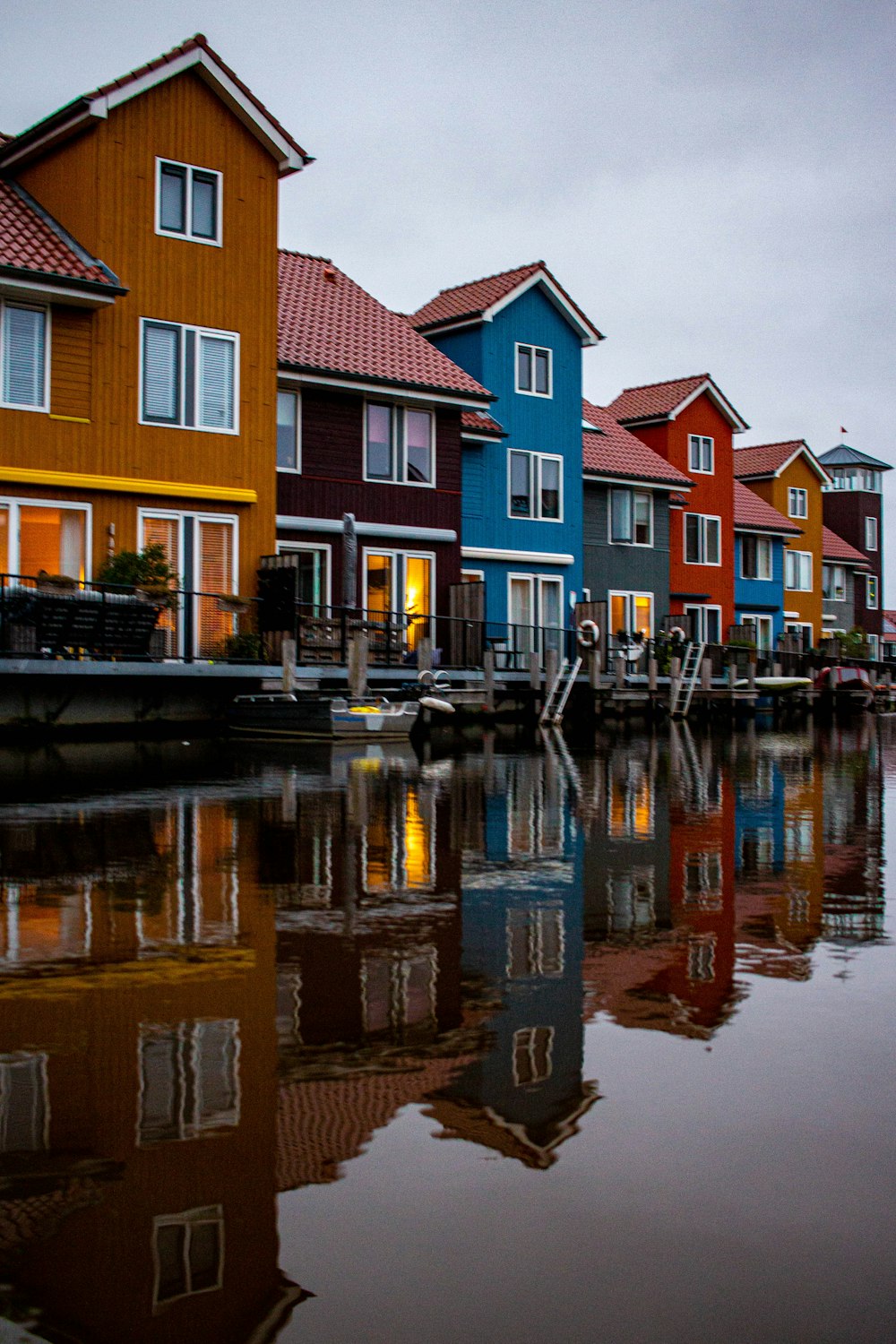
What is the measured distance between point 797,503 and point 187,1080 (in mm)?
63412

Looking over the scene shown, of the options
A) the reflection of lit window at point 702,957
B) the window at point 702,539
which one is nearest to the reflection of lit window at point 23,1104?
the reflection of lit window at point 702,957

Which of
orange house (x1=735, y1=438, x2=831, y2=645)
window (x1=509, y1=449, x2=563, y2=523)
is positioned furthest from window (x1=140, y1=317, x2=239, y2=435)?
orange house (x1=735, y1=438, x2=831, y2=645)

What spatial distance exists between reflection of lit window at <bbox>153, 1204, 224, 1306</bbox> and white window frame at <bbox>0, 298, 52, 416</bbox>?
24.2 meters

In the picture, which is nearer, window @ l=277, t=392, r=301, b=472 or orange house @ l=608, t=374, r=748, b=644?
window @ l=277, t=392, r=301, b=472

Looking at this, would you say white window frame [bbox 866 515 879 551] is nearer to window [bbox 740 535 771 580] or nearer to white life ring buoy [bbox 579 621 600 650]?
window [bbox 740 535 771 580]

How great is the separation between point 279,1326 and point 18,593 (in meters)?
21.6

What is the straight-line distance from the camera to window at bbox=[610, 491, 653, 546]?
46.4 metres

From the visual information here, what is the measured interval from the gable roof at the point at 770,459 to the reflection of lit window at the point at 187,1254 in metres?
62.6

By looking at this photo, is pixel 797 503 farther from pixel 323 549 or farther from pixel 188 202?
pixel 188 202

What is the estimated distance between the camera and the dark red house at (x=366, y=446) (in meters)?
32.7

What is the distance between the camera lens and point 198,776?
59.4 ft

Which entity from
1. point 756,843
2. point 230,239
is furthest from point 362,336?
point 756,843

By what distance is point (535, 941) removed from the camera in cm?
732

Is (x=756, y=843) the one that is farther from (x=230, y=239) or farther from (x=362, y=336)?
(x=362, y=336)
